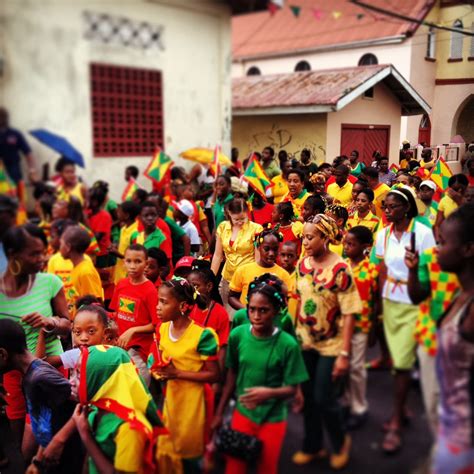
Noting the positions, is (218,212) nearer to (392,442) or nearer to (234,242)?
(234,242)

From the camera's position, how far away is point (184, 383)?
259cm

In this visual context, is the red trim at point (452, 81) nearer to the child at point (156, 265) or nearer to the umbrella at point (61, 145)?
the umbrella at point (61, 145)

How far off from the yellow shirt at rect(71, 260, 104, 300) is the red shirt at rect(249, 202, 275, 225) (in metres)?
2.10

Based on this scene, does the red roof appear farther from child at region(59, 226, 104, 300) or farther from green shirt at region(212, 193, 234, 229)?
green shirt at region(212, 193, 234, 229)

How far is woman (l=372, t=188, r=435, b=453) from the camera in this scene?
1.67 meters

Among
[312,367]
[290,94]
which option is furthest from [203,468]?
[290,94]

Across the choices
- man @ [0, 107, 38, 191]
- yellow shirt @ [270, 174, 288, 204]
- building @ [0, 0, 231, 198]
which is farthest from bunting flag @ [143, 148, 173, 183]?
yellow shirt @ [270, 174, 288, 204]

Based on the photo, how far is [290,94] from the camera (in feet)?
8.54

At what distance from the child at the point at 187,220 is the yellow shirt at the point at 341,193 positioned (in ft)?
6.44

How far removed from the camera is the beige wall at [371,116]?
A: 221 cm

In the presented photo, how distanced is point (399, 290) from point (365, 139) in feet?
2.38

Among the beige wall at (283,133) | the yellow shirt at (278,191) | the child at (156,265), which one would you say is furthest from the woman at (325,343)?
the yellow shirt at (278,191)

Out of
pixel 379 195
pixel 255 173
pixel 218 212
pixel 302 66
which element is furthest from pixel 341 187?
pixel 218 212

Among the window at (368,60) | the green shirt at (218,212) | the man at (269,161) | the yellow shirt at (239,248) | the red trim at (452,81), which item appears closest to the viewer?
the red trim at (452,81)
